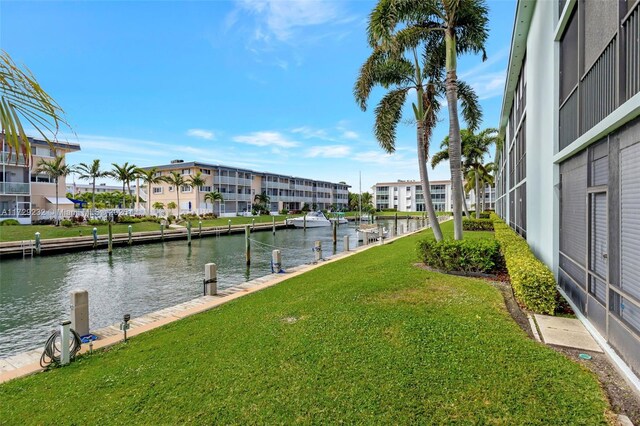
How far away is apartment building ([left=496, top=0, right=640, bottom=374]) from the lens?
3.87m

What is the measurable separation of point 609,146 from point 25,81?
6.32 m

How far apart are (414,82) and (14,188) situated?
126ft

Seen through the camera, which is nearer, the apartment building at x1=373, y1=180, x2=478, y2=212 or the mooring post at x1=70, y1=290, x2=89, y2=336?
the mooring post at x1=70, y1=290, x2=89, y2=336

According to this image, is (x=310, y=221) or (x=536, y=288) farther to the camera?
(x=310, y=221)

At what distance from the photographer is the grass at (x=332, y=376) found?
11.0ft

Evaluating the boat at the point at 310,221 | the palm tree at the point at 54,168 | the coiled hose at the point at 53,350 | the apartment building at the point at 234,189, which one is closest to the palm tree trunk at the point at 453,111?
the coiled hose at the point at 53,350

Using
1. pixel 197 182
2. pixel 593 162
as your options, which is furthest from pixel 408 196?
pixel 593 162

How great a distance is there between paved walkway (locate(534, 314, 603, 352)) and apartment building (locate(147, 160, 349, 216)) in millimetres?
52603

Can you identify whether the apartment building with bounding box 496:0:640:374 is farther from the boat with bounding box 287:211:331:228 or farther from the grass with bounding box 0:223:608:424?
the boat with bounding box 287:211:331:228

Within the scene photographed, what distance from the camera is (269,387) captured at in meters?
3.91

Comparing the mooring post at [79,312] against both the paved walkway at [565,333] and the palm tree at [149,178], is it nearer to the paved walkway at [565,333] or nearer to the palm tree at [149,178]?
the paved walkway at [565,333]

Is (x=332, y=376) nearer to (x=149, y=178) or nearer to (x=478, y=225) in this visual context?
(x=478, y=225)

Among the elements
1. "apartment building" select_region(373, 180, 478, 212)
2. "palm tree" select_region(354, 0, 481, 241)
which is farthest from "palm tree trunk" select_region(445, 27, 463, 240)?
"apartment building" select_region(373, 180, 478, 212)

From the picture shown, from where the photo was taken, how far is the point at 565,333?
16.6 ft
